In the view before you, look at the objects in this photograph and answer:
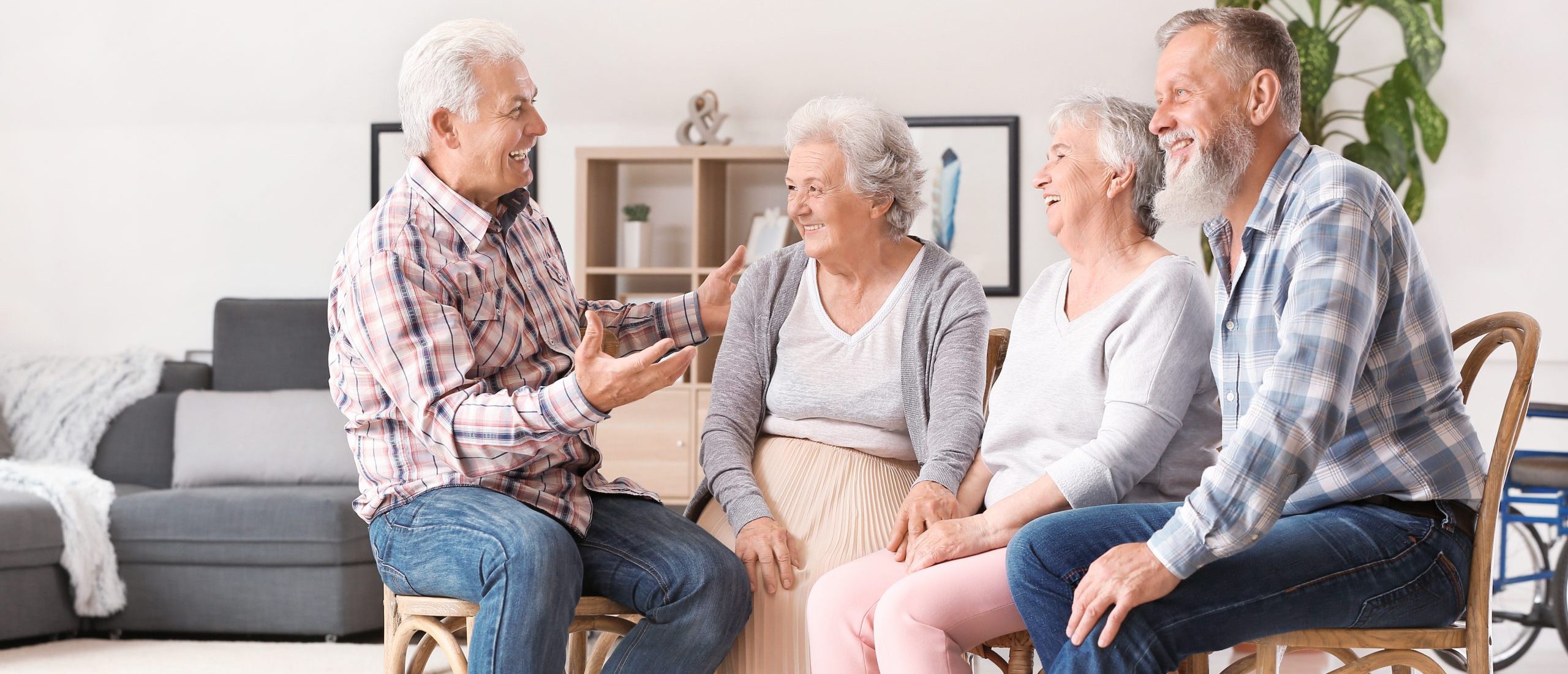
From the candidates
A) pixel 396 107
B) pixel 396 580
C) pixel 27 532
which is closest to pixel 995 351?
pixel 396 580

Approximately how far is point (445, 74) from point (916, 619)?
3.16ft

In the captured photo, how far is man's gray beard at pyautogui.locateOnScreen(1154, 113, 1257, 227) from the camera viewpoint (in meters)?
1.48

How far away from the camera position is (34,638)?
135 inches

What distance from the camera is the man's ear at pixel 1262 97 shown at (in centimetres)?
147

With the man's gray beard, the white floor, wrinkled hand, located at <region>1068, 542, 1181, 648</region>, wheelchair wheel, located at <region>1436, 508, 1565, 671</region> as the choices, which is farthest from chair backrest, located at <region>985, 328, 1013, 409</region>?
wheelchair wheel, located at <region>1436, 508, 1565, 671</region>

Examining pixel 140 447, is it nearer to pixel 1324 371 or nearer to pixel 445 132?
pixel 445 132

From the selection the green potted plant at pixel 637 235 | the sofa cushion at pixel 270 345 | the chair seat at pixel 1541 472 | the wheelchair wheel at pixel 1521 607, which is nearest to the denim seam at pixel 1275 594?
the wheelchair wheel at pixel 1521 607

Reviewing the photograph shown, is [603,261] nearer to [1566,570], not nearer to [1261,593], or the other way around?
[1566,570]

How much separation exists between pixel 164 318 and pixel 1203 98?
4.25 meters

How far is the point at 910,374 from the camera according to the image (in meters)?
1.90

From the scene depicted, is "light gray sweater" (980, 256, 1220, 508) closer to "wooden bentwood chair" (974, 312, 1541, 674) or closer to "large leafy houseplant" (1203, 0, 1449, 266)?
"wooden bentwood chair" (974, 312, 1541, 674)

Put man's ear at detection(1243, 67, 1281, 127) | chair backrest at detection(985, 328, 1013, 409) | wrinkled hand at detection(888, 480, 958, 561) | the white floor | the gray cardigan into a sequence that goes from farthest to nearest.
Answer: the white floor
chair backrest at detection(985, 328, 1013, 409)
the gray cardigan
wrinkled hand at detection(888, 480, 958, 561)
man's ear at detection(1243, 67, 1281, 127)

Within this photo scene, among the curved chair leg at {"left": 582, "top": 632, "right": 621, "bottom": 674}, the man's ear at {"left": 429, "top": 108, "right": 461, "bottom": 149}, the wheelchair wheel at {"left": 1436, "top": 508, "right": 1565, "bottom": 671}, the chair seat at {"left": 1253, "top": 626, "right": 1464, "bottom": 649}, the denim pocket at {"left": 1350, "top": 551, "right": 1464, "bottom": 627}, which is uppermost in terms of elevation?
the man's ear at {"left": 429, "top": 108, "right": 461, "bottom": 149}

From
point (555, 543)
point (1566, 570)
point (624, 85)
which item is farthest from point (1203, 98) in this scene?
point (624, 85)
